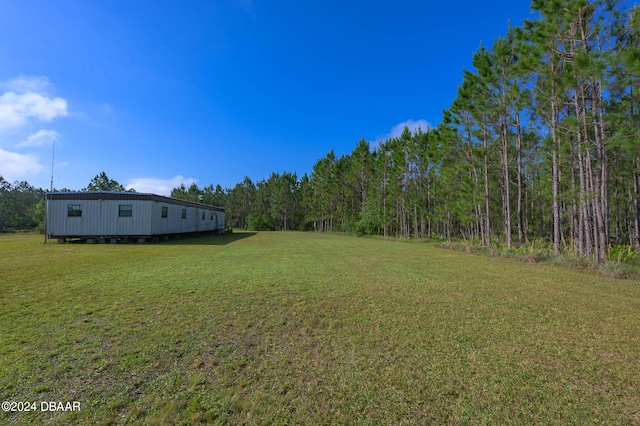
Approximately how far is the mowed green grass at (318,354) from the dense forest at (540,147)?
5.24m

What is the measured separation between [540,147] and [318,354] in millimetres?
12539

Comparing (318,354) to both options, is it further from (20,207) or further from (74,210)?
(20,207)

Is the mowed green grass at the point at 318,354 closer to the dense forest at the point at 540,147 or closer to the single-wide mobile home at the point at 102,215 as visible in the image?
the dense forest at the point at 540,147

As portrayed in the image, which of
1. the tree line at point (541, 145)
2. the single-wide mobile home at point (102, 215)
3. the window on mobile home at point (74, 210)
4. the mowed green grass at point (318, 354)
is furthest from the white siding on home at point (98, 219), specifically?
the tree line at point (541, 145)

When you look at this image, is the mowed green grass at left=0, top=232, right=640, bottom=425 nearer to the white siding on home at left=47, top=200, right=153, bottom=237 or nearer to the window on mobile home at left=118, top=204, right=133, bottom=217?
the white siding on home at left=47, top=200, right=153, bottom=237

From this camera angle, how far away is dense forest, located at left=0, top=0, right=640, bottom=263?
27.2 feet

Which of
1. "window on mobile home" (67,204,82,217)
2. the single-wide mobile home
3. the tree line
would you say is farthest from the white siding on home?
the tree line

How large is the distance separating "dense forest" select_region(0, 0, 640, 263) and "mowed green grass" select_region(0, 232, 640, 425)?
5237 mm

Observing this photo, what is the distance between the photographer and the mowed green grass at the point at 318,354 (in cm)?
199

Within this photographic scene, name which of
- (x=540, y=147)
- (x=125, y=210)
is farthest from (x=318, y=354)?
(x=125, y=210)


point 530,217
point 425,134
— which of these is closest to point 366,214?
point 425,134

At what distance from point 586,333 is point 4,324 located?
7101 millimetres

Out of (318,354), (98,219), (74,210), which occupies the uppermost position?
(74,210)

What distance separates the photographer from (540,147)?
1091 cm
